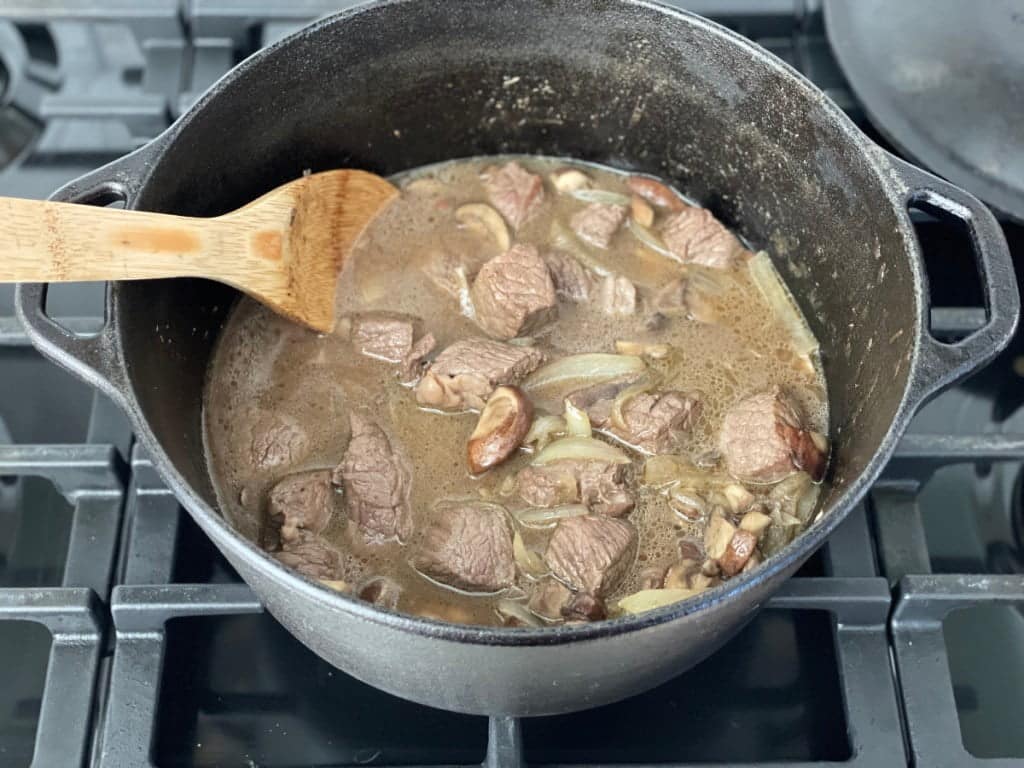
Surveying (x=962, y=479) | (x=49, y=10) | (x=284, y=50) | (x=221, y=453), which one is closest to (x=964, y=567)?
(x=962, y=479)

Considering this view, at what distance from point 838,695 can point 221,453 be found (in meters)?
1.36

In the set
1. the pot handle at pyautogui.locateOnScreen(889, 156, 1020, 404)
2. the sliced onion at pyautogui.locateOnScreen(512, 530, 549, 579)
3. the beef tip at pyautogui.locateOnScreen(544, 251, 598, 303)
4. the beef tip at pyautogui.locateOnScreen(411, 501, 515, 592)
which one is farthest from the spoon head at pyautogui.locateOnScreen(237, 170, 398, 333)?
the pot handle at pyautogui.locateOnScreen(889, 156, 1020, 404)

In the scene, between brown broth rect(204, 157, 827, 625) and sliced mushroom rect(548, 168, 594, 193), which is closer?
brown broth rect(204, 157, 827, 625)

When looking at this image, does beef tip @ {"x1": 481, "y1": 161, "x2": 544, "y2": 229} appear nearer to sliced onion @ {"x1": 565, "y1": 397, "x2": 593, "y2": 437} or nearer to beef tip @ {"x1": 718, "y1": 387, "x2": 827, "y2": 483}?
sliced onion @ {"x1": 565, "y1": 397, "x2": 593, "y2": 437}

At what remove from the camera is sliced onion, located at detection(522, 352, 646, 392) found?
230 cm

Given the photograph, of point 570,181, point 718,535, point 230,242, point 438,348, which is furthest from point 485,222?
point 718,535

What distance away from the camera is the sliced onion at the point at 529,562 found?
206cm

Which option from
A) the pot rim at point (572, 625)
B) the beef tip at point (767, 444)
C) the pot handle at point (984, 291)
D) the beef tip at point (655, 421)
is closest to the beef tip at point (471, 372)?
the beef tip at point (655, 421)

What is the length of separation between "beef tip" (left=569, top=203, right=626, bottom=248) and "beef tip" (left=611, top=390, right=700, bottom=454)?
1.62 feet

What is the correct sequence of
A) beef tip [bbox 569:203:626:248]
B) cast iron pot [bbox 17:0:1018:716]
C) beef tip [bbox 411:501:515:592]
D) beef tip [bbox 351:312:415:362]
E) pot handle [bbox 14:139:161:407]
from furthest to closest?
beef tip [bbox 569:203:626:248]
beef tip [bbox 351:312:415:362]
beef tip [bbox 411:501:515:592]
pot handle [bbox 14:139:161:407]
cast iron pot [bbox 17:0:1018:716]

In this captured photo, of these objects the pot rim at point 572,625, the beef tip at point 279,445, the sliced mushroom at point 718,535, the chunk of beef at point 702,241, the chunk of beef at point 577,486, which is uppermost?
the chunk of beef at point 702,241

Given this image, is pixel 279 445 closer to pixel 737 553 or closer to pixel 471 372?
pixel 471 372

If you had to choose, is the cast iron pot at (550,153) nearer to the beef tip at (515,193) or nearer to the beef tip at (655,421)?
the beef tip at (515,193)

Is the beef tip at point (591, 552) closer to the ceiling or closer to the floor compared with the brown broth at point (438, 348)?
closer to the floor
